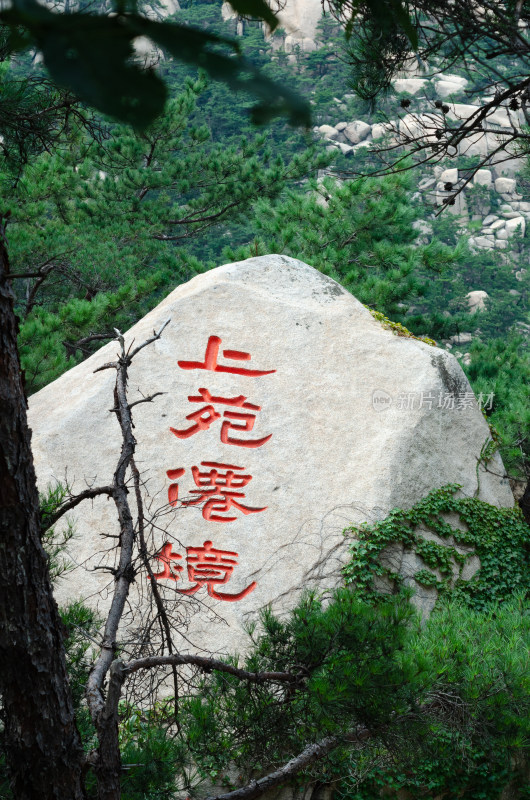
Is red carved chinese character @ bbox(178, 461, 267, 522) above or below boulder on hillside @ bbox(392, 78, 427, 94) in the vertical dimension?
above

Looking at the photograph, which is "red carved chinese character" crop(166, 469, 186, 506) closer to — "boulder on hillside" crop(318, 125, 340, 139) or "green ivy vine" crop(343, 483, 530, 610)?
"green ivy vine" crop(343, 483, 530, 610)

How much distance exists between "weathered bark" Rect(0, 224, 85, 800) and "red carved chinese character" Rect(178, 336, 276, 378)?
2.45 metres

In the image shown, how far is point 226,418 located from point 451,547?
126 cm

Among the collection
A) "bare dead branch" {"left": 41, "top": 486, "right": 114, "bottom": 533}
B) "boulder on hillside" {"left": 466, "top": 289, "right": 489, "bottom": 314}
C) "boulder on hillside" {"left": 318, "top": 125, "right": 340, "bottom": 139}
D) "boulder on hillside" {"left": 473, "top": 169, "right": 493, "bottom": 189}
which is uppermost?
"bare dead branch" {"left": 41, "top": 486, "right": 114, "bottom": 533}

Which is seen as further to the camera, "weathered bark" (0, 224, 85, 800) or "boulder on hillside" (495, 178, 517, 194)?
"boulder on hillside" (495, 178, 517, 194)

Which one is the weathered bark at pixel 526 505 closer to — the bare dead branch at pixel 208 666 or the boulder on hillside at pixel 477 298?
the bare dead branch at pixel 208 666

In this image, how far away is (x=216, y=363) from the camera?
382 cm

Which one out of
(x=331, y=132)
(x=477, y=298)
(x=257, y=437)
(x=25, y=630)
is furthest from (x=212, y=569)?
(x=331, y=132)

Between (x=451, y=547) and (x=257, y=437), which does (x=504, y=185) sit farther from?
(x=257, y=437)

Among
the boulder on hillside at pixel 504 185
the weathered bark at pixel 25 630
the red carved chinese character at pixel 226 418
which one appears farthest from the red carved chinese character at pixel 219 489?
the boulder on hillside at pixel 504 185

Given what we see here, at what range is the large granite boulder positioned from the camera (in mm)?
3371

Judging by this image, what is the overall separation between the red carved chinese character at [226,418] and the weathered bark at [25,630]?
2.29 m

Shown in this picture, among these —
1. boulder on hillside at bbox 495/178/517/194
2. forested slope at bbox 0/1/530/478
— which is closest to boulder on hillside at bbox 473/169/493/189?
boulder on hillside at bbox 495/178/517/194

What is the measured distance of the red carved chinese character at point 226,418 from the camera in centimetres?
362
